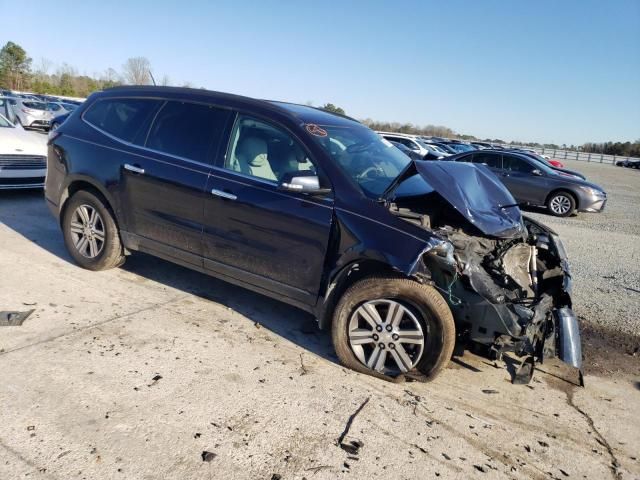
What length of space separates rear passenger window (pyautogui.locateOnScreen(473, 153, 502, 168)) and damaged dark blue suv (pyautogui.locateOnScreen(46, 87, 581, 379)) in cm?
985

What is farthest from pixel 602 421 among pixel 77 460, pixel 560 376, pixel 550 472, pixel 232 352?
pixel 77 460

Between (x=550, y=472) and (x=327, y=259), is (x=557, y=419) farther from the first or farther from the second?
(x=327, y=259)

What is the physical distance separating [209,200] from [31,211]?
4673 mm

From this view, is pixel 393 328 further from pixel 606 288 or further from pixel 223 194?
pixel 606 288

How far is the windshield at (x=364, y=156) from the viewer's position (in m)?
3.93

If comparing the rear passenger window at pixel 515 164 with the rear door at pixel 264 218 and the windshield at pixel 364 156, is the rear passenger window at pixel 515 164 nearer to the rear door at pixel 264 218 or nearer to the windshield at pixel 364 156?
the windshield at pixel 364 156

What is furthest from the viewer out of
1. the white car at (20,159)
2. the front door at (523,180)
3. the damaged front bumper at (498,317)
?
the front door at (523,180)

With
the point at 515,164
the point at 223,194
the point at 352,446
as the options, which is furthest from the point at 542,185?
the point at 352,446

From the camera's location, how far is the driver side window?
13.1ft

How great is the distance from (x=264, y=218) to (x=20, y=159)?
5.93m

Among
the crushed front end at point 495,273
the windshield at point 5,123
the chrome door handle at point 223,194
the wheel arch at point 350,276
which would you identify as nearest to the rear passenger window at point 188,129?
Result: the chrome door handle at point 223,194

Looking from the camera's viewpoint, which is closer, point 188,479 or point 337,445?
point 188,479

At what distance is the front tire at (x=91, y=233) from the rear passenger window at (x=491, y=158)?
37.9 ft

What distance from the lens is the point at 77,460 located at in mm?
2525
